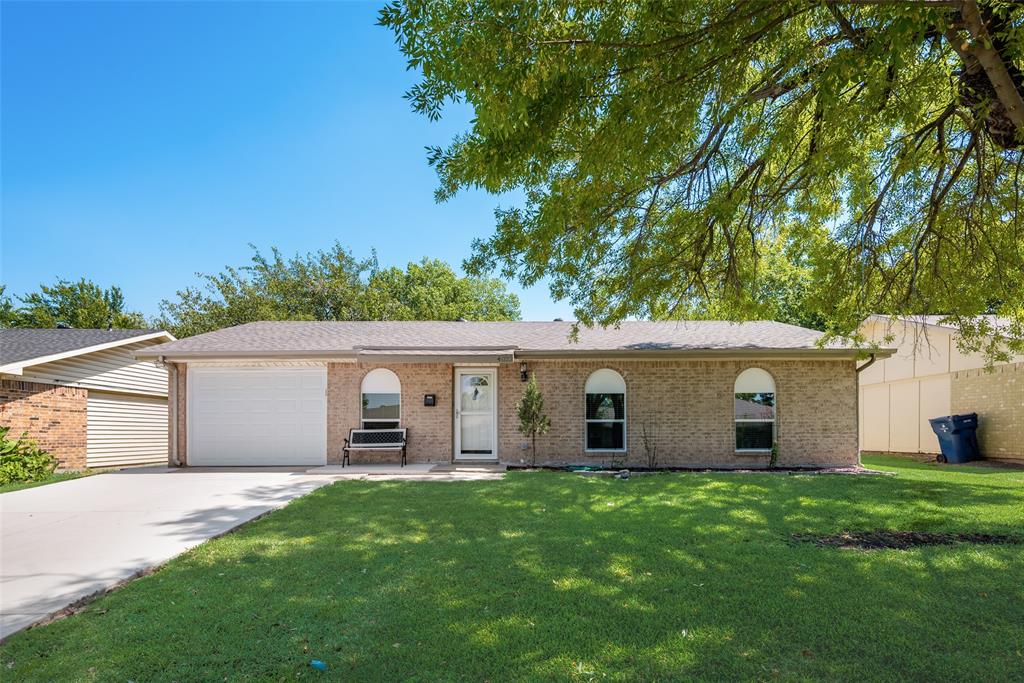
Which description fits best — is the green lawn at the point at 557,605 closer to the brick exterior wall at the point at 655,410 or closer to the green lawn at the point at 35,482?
the brick exterior wall at the point at 655,410

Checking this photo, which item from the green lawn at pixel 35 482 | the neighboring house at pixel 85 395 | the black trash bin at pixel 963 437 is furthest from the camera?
the black trash bin at pixel 963 437

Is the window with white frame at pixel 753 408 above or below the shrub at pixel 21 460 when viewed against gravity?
above

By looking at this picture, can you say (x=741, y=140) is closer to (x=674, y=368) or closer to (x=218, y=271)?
(x=674, y=368)

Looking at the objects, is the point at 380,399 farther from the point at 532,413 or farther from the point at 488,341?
the point at 532,413

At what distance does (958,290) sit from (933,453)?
12.5 m

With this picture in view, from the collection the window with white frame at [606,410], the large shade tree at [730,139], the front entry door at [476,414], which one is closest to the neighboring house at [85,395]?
the front entry door at [476,414]

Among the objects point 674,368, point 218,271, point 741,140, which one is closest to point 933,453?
point 674,368

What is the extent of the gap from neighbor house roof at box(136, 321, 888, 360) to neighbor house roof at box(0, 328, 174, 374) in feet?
7.29

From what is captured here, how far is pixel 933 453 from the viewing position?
17.6 m

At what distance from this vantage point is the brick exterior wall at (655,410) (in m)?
12.9

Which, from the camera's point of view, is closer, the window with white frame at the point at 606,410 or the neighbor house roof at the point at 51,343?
the neighbor house roof at the point at 51,343

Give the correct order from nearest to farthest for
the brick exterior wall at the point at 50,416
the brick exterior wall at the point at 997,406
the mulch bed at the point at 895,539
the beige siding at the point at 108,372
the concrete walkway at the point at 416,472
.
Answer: the mulch bed at the point at 895,539, the concrete walkway at the point at 416,472, the brick exterior wall at the point at 50,416, the beige siding at the point at 108,372, the brick exterior wall at the point at 997,406

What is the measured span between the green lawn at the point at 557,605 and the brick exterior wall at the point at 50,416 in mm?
10293

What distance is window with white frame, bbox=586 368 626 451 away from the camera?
43.2ft
